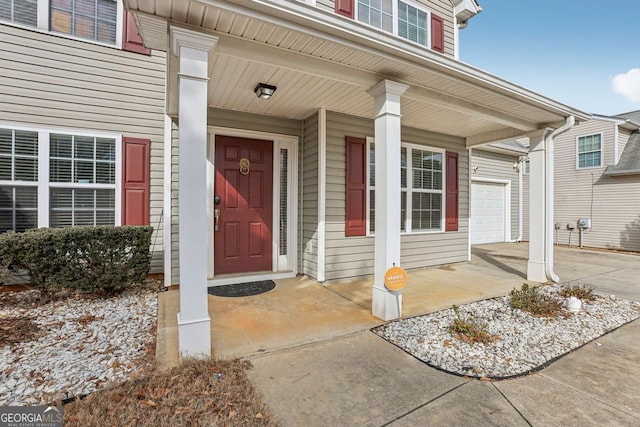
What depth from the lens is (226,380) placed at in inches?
75.2

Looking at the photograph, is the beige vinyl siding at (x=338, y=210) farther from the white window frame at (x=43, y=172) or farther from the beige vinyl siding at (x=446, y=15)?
the white window frame at (x=43, y=172)

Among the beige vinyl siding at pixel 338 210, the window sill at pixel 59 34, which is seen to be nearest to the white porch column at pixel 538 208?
the beige vinyl siding at pixel 338 210

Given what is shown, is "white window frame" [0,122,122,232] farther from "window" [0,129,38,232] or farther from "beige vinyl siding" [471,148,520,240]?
"beige vinyl siding" [471,148,520,240]

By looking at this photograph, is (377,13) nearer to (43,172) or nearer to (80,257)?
(43,172)

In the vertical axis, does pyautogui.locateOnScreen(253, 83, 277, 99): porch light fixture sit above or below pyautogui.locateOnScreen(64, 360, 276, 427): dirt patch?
above

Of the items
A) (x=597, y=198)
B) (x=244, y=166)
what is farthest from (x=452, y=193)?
(x=597, y=198)

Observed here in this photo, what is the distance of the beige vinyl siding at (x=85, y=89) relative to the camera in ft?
12.2

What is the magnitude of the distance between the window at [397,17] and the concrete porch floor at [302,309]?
13.7ft

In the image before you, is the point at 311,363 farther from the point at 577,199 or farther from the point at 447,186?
the point at 577,199

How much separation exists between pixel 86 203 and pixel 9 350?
2186mm

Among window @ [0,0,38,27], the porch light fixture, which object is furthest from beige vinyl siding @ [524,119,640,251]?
window @ [0,0,38,27]

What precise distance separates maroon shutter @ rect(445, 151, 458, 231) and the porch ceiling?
107cm

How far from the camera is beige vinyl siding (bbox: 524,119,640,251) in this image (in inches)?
327

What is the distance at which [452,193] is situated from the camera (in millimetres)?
5668
